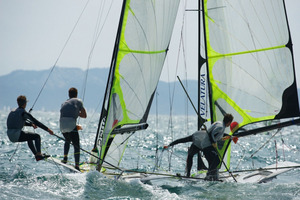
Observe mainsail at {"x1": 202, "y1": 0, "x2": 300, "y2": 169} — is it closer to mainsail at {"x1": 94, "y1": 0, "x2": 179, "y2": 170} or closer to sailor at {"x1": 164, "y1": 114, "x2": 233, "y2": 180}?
sailor at {"x1": 164, "y1": 114, "x2": 233, "y2": 180}

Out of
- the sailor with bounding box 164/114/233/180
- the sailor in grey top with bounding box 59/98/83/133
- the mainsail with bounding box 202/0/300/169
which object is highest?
the mainsail with bounding box 202/0/300/169

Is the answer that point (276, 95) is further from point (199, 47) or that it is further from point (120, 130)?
point (120, 130)

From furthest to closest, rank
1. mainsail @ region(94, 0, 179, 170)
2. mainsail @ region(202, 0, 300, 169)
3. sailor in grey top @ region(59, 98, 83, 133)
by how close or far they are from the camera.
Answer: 1. mainsail @ region(202, 0, 300, 169)
2. mainsail @ region(94, 0, 179, 170)
3. sailor in grey top @ region(59, 98, 83, 133)

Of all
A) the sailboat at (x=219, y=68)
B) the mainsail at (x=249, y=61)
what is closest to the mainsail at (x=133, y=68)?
the sailboat at (x=219, y=68)

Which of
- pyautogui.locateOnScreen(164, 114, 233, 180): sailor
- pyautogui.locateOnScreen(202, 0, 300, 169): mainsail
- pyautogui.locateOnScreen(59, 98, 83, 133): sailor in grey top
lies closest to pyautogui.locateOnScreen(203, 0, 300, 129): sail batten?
pyautogui.locateOnScreen(202, 0, 300, 169): mainsail

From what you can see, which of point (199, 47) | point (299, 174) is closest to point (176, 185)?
point (199, 47)

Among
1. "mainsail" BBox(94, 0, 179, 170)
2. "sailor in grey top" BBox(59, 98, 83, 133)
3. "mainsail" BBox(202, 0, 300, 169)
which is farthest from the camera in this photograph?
"mainsail" BBox(202, 0, 300, 169)

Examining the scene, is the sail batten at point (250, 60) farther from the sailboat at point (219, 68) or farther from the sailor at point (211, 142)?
the sailor at point (211, 142)

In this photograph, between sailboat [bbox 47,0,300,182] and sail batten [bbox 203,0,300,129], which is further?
sail batten [bbox 203,0,300,129]

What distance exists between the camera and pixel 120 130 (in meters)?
8.79

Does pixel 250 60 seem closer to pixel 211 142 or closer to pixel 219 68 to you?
pixel 219 68

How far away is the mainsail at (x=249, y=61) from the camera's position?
9.07 m

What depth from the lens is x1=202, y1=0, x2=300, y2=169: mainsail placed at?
907cm

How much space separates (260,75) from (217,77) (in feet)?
3.11
